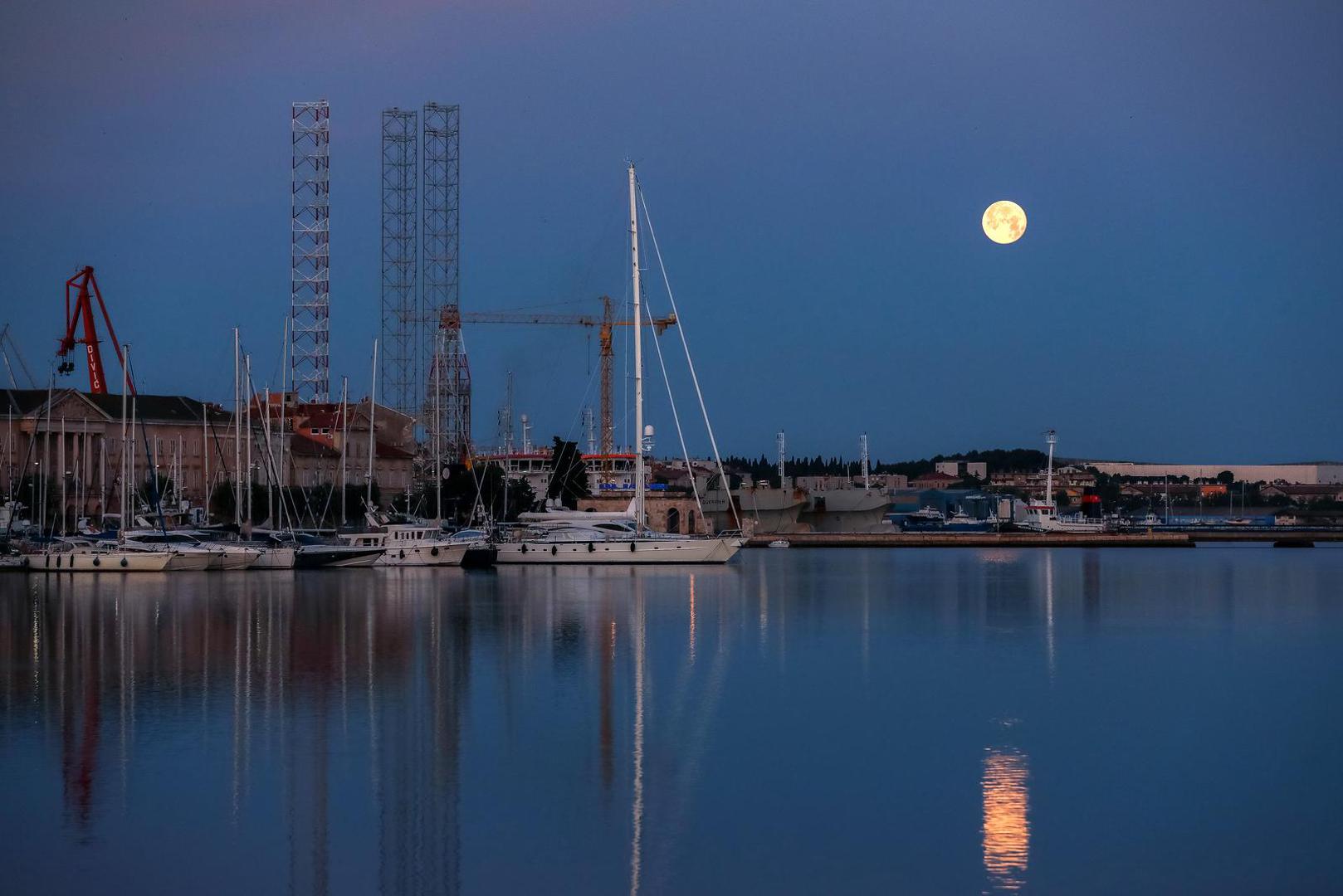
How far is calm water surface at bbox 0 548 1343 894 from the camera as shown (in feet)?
46.0

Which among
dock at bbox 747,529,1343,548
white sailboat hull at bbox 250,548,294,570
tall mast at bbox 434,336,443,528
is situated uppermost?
tall mast at bbox 434,336,443,528

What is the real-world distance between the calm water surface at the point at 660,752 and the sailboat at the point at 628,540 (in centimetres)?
1869

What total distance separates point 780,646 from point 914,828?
15.9 meters

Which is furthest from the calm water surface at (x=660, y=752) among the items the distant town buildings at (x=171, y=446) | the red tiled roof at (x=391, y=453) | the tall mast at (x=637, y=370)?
the red tiled roof at (x=391, y=453)

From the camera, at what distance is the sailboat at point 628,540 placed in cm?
5666

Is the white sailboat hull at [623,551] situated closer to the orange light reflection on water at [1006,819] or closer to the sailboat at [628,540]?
the sailboat at [628,540]

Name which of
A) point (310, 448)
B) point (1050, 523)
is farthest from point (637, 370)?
point (1050, 523)

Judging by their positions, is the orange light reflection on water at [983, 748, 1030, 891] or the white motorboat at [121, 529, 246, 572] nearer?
the orange light reflection on water at [983, 748, 1030, 891]

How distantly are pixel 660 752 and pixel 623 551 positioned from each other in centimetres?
3870

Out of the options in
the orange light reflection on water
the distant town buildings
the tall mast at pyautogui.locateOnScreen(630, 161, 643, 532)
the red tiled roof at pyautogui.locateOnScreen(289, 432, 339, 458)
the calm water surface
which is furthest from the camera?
the red tiled roof at pyautogui.locateOnScreen(289, 432, 339, 458)

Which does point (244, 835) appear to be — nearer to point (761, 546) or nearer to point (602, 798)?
point (602, 798)

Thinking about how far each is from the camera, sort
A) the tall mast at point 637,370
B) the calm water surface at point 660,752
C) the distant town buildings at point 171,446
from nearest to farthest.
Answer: the calm water surface at point 660,752 → the tall mast at point 637,370 → the distant town buildings at point 171,446

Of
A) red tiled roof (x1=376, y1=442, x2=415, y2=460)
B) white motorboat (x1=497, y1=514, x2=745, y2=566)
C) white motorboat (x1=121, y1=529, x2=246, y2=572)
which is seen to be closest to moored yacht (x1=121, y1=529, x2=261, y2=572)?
white motorboat (x1=121, y1=529, x2=246, y2=572)

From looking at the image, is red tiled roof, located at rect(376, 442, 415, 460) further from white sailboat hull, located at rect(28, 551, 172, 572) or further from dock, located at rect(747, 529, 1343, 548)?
white sailboat hull, located at rect(28, 551, 172, 572)
